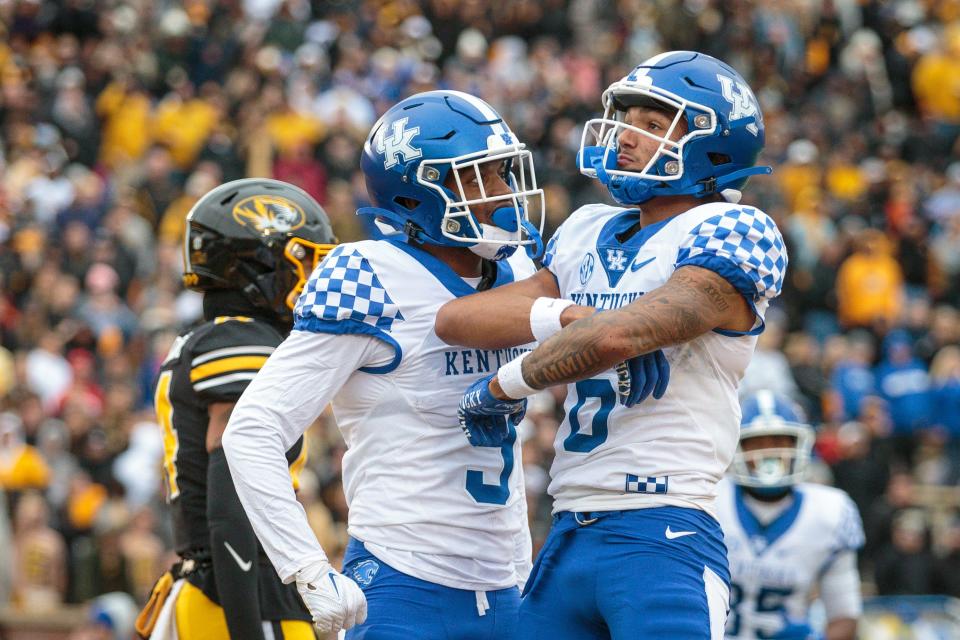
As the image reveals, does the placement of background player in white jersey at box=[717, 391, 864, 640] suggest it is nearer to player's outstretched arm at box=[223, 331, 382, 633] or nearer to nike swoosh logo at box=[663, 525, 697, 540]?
nike swoosh logo at box=[663, 525, 697, 540]

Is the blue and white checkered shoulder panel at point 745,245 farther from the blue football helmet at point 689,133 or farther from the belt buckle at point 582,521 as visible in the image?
the belt buckle at point 582,521

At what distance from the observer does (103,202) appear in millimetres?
14453

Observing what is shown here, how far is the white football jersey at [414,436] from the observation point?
13.4 ft

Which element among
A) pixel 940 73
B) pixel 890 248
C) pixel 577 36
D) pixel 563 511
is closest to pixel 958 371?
pixel 890 248

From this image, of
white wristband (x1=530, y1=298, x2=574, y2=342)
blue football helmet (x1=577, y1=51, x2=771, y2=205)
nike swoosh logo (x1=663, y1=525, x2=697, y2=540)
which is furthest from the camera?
blue football helmet (x1=577, y1=51, x2=771, y2=205)

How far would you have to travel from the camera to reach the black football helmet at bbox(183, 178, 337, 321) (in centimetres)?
493

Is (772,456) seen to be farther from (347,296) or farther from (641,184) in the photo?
(347,296)

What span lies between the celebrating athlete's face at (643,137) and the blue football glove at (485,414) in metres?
0.67

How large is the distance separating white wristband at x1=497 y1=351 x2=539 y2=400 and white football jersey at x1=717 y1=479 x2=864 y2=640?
291cm

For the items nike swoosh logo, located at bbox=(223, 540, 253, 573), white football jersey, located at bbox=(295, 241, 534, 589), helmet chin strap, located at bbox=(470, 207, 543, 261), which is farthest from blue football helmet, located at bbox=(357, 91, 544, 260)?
nike swoosh logo, located at bbox=(223, 540, 253, 573)

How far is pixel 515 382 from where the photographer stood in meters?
3.92

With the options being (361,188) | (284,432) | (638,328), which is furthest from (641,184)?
(361,188)

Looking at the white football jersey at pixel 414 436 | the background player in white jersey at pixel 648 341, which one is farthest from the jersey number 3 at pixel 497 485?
the background player in white jersey at pixel 648 341

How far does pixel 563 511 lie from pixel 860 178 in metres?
13.4
